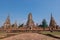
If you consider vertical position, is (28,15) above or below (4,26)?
→ above

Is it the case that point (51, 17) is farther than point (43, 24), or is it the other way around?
point (43, 24)

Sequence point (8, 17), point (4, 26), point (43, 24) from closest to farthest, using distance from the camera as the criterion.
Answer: point (4, 26)
point (8, 17)
point (43, 24)

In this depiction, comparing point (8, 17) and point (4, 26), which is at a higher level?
point (8, 17)

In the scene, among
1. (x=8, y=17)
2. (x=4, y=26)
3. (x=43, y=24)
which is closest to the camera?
(x=4, y=26)

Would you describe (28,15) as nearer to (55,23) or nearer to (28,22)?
(28,22)

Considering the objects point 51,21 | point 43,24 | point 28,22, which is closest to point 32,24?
point 28,22

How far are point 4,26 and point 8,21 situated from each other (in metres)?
2.78

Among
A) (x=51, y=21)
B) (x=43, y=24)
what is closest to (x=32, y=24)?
(x=51, y=21)

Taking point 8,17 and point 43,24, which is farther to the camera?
point 43,24

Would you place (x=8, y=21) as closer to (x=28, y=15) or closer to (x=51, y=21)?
(x=28, y=15)

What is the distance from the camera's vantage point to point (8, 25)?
43.1 meters

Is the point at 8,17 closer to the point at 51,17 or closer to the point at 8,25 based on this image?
the point at 8,25

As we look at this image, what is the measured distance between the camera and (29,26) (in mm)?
43281

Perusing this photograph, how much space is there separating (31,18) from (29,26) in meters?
3.59
